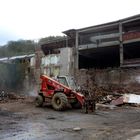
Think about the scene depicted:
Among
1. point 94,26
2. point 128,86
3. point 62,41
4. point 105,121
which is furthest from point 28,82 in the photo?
point 105,121

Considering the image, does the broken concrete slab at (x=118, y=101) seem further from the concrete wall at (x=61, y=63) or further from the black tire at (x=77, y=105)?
the concrete wall at (x=61, y=63)

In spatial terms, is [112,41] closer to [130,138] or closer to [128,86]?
[128,86]

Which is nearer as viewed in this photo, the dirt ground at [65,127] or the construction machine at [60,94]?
the dirt ground at [65,127]

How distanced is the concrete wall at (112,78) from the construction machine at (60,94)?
8833mm

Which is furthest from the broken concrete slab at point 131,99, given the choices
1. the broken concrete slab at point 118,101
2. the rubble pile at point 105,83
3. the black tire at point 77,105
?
the black tire at point 77,105

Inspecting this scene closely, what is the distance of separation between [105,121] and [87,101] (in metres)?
3.14

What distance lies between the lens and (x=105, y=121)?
13.6 meters

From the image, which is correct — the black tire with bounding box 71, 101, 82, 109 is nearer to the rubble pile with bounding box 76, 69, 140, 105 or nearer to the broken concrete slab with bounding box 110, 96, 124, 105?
the broken concrete slab with bounding box 110, 96, 124, 105

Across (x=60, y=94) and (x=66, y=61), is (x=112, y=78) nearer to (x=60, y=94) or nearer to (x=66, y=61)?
(x=66, y=61)

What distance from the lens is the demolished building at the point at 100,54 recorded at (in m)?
28.1

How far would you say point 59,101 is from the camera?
1745 centimetres

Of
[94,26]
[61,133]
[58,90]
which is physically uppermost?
[94,26]

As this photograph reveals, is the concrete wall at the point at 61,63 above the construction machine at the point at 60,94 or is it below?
above

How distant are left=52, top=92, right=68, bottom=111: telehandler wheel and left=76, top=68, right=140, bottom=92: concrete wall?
9.88 meters
